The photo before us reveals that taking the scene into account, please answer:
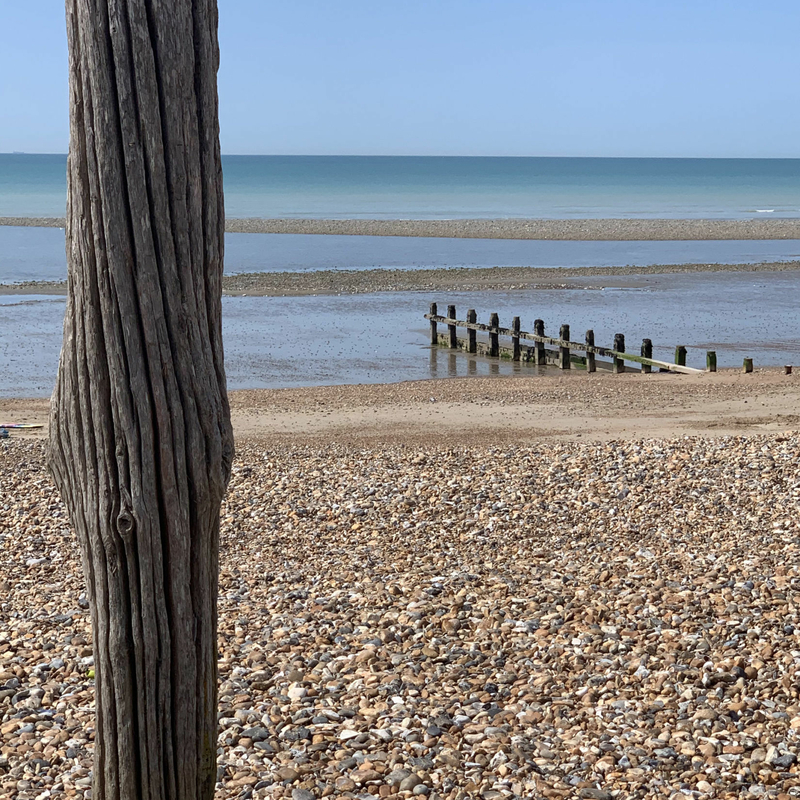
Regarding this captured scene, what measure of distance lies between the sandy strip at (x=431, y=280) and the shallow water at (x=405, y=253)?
1909mm

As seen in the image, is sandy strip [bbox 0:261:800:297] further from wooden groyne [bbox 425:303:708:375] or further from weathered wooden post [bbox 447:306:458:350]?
weathered wooden post [bbox 447:306:458:350]

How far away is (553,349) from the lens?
2647 cm

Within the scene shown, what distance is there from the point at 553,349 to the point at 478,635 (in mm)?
20611

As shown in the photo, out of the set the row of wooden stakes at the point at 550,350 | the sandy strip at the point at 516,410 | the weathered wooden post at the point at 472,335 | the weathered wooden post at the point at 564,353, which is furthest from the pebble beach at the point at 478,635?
the weathered wooden post at the point at 472,335

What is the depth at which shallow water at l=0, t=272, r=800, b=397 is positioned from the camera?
74.3ft

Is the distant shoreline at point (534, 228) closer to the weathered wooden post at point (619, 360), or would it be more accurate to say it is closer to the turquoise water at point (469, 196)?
the turquoise water at point (469, 196)

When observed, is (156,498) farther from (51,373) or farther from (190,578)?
(51,373)

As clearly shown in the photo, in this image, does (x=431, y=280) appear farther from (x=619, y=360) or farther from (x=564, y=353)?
(x=619, y=360)

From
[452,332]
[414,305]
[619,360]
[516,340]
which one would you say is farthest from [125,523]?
[414,305]

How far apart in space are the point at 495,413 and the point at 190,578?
Result: 1360cm

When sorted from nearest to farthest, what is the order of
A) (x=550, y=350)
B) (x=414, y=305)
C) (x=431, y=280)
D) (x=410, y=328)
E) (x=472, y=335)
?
1. (x=550, y=350)
2. (x=472, y=335)
3. (x=410, y=328)
4. (x=414, y=305)
5. (x=431, y=280)

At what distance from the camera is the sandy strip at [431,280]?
36250mm

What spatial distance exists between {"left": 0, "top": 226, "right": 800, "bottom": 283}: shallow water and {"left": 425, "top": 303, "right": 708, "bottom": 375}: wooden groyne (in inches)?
646

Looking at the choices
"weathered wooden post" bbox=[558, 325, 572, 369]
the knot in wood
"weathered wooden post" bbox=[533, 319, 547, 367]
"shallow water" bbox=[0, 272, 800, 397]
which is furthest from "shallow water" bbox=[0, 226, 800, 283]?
the knot in wood
